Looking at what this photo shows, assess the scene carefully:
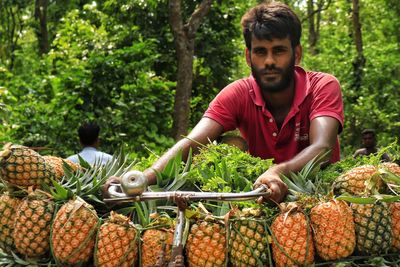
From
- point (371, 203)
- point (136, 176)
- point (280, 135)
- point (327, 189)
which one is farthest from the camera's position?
point (280, 135)

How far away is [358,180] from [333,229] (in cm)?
34

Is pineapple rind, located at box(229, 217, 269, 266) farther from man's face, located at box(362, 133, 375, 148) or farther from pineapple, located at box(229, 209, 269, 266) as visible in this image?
man's face, located at box(362, 133, 375, 148)

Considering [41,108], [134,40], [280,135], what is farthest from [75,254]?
[134,40]

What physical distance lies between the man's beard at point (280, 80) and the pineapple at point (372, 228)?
4.60 feet

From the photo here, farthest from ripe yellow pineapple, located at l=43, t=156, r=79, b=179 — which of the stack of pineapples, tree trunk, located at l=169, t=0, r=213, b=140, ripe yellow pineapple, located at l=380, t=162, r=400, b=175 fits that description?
tree trunk, located at l=169, t=0, r=213, b=140

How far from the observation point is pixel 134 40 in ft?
37.4

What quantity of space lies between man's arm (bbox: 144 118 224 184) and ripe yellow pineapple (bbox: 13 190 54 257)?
619 mm

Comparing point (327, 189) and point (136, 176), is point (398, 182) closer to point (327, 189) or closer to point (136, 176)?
point (327, 189)

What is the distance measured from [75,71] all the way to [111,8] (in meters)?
2.10

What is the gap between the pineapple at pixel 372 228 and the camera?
277cm

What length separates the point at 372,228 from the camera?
2764mm

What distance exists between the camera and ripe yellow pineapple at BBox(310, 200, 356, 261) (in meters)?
2.70

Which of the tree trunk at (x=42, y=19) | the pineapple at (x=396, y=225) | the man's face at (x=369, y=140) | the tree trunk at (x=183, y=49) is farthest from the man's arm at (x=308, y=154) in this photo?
the tree trunk at (x=42, y=19)

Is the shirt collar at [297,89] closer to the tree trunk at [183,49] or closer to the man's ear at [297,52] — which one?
the man's ear at [297,52]
